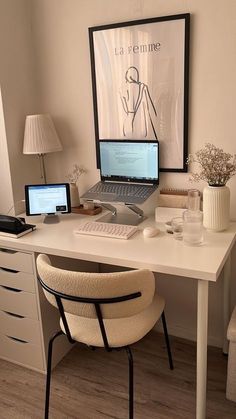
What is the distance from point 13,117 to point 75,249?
99 cm

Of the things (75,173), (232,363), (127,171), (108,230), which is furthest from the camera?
(75,173)

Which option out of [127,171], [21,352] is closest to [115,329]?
[21,352]

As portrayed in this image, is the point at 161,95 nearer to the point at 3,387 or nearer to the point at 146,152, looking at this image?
the point at 146,152

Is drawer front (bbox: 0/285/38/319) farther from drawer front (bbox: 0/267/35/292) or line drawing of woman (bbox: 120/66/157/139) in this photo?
line drawing of woman (bbox: 120/66/157/139)

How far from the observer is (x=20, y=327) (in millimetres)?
2068

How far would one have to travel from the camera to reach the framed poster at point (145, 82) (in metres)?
1.94

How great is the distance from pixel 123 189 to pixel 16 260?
2.30 feet

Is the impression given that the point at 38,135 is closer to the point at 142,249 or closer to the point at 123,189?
the point at 123,189

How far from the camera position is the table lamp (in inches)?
86.7

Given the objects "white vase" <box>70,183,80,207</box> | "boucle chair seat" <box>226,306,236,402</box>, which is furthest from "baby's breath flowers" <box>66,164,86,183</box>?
"boucle chair seat" <box>226,306,236,402</box>

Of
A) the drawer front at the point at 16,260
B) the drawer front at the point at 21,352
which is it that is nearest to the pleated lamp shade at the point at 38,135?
the drawer front at the point at 16,260

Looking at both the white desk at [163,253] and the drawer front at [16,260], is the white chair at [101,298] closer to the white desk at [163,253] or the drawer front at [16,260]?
the white desk at [163,253]

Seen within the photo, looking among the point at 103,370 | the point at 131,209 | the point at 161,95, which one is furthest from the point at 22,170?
the point at 103,370

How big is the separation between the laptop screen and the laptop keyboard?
4 centimetres
